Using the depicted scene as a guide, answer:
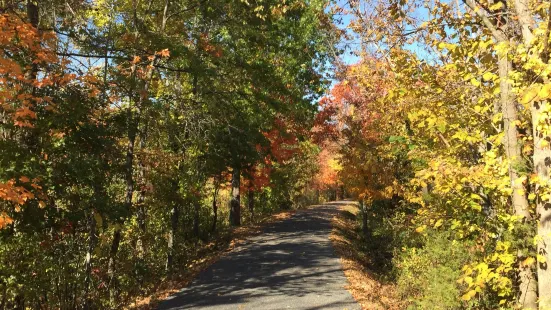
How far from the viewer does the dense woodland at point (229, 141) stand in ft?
15.9

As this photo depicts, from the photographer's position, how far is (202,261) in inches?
517

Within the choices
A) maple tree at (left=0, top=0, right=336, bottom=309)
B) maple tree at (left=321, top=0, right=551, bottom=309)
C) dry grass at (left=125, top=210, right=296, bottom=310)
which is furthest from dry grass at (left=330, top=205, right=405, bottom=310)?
maple tree at (left=0, top=0, right=336, bottom=309)

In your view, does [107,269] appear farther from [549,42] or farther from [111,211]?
[549,42]

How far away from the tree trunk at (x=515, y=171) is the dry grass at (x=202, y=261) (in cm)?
707

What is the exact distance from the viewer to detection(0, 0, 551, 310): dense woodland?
485 cm

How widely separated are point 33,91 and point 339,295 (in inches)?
302

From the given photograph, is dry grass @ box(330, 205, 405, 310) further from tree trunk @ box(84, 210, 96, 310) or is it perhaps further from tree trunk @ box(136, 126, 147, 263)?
tree trunk @ box(136, 126, 147, 263)

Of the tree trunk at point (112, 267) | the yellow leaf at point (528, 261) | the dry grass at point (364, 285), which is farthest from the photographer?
the tree trunk at point (112, 267)

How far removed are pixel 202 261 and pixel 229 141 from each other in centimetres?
414

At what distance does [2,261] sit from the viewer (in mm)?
6977

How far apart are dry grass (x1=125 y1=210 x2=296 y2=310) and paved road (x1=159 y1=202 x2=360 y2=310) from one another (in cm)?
31

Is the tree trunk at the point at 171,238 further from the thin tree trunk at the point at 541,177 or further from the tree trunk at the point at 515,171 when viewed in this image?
the thin tree trunk at the point at 541,177

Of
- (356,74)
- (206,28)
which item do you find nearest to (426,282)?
(356,74)

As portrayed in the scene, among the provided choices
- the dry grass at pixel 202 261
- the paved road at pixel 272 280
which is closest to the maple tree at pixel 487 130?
the paved road at pixel 272 280
